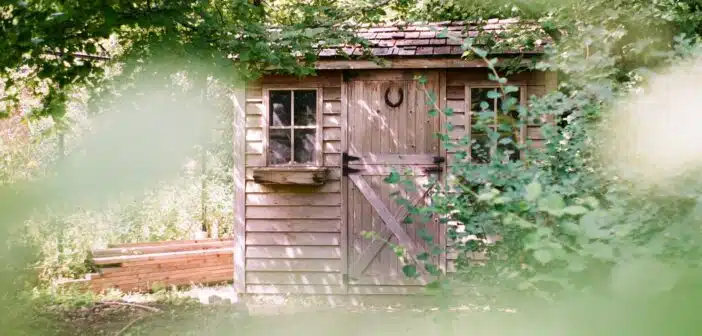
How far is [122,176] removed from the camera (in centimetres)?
87

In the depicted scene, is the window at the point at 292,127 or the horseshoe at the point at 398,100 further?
the window at the point at 292,127

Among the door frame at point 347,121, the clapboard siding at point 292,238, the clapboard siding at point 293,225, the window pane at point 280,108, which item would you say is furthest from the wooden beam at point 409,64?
the clapboard siding at point 292,238

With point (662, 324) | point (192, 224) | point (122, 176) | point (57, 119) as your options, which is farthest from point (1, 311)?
point (192, 224)

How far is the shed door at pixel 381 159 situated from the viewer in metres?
7.04

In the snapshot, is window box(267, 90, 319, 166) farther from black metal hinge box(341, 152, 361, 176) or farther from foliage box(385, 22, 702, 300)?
foliage box(385, 22, 702, 300)

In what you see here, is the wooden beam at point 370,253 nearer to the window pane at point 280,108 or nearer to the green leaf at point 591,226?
the window pane at point 280,108

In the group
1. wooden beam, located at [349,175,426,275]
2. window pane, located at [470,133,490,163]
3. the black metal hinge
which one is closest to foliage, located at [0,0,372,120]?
window pane, located at [470,133,490,163]

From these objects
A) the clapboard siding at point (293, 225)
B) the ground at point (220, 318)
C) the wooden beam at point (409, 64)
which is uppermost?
the wooden beam at point (409, 64)

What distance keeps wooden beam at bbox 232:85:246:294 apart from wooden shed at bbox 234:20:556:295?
0.01 meters

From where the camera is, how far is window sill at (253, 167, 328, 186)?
6.89 m

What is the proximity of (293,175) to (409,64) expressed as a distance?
1732mm

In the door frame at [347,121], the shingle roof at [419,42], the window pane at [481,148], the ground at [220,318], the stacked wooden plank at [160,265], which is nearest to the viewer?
the window pane at [481,148]

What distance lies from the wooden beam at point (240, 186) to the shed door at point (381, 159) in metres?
1.22

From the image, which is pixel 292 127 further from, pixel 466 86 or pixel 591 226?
pixel 591 226
